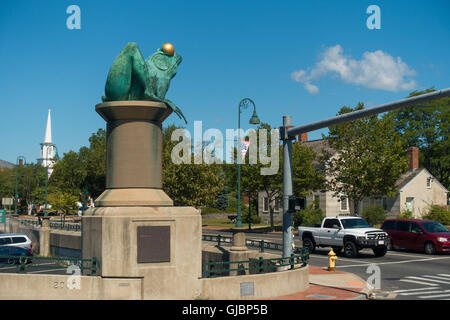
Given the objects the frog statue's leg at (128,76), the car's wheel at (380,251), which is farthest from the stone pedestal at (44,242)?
the car's wheel at (380,251)

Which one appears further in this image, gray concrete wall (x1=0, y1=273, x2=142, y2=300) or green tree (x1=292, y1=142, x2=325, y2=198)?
green tree (x1=292, y1=142, x2=325, y2=198)

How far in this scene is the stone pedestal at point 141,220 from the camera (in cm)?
1180

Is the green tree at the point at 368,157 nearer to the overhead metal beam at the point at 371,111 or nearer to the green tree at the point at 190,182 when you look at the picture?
the green tree at the point at 190,182

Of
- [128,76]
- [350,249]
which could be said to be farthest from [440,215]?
[128,76]

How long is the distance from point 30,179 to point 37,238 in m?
72.0

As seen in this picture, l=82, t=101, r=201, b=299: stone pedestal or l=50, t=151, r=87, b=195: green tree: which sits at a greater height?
l=50, t=151, r=87, b=195: green tree

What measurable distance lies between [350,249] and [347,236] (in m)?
0.67

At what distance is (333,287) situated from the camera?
15.0 meters

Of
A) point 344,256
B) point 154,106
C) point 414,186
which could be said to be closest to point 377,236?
point 344,256

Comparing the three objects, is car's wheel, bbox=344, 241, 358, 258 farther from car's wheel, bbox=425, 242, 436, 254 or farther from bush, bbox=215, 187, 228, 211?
bush, bbox=215, 187, 228, 211

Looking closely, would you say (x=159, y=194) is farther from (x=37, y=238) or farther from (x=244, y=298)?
(x=37, y=238)

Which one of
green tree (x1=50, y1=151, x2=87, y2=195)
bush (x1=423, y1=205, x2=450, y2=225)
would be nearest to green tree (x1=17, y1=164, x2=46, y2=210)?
green tree (x1=50, y1=151, x2=87, y2=195)

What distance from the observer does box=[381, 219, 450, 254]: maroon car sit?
25.2 metres
